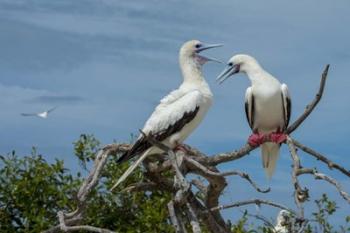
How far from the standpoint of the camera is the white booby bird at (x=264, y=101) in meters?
9.57

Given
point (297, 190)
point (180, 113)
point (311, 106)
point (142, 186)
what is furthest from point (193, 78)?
point (297, 190)

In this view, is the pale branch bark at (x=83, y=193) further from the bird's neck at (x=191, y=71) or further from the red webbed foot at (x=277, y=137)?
the red webbed foot at (x=277, y=137)

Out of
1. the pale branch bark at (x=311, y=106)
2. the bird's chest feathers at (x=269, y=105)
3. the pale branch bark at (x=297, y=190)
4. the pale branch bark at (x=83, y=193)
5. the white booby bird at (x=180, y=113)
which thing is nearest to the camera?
the pale branch bark at (x=297, y=190)

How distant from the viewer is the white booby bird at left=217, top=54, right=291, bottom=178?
31.4 feet

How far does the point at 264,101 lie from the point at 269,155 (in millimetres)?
578

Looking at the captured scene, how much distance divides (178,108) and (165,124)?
0.18m

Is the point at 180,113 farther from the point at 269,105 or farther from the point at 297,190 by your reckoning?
the point at 297,190

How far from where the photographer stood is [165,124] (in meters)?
8.86

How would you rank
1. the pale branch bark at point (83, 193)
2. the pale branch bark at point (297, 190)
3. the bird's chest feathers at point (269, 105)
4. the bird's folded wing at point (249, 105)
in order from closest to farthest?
the pale branch bark at point (297, 190) < the pale branch bark at point (83, 193) < the bird's chest feathers at point (269, 105) < the bird's folded wing at point (249, 105)

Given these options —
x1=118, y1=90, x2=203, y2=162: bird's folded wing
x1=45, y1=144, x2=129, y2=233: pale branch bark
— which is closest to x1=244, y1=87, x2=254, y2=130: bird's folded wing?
x1=118, y1=90, x2=203, y2=162: bird's folded wing

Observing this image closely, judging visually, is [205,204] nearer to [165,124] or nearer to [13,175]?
[165,124]

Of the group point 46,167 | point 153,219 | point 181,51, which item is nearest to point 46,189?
point 46,167

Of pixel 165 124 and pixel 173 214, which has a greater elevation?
pixel 165 124

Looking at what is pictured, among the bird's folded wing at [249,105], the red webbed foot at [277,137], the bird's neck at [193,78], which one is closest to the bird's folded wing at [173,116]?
the bird's neck at [193,78]
